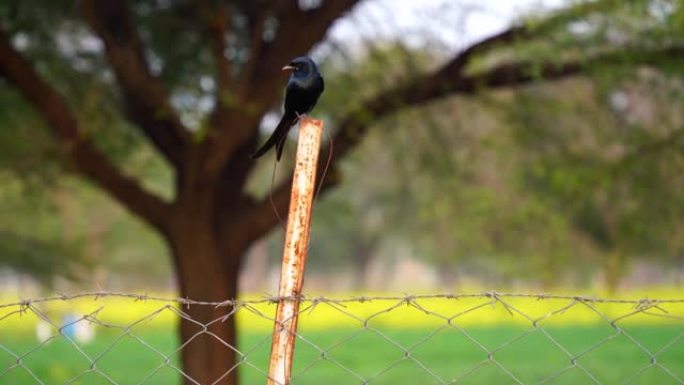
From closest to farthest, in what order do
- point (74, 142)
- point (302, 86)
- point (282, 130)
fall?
point (282, 130) → point (302, 86) → point (74, 142)

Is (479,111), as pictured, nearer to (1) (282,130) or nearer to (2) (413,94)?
(2) (413,94)

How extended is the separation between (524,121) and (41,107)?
4.86 metres

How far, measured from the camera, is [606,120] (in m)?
11.4

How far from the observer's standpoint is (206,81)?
1146 cm

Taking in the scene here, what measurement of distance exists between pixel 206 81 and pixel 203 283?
2308 mm

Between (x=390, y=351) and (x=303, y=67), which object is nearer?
(x=303, y=67)

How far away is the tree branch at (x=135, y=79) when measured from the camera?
368 inches

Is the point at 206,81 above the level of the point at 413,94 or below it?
above

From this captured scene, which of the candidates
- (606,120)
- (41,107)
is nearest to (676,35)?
(606,120)

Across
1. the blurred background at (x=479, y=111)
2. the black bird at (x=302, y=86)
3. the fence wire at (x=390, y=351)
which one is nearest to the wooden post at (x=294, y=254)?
the black bird at (x=302, y=86)

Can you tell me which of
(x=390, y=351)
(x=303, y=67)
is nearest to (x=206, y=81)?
(x=303, y=67)

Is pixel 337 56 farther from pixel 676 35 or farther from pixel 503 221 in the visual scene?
pixel 676 35

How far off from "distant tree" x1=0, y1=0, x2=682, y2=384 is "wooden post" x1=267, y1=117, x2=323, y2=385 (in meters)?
5.90

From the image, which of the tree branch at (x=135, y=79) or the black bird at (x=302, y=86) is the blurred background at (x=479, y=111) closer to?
the tree branch at (x=135, y=79)
